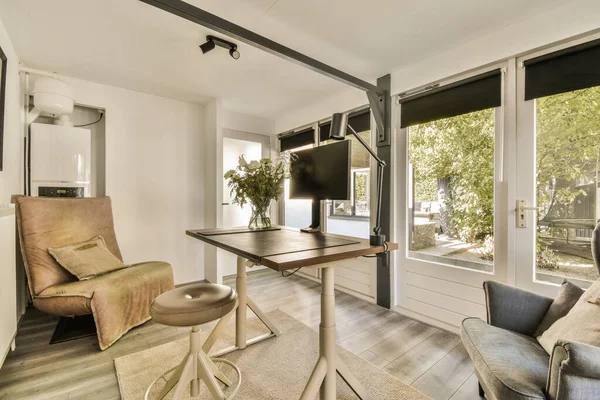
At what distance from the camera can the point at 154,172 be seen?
332 cm

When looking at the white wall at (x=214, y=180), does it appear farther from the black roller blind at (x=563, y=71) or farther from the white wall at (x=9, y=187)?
the black roller blind at (x=563, y=71)

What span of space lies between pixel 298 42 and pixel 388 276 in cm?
229

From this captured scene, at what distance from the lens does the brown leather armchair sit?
6.54 ft

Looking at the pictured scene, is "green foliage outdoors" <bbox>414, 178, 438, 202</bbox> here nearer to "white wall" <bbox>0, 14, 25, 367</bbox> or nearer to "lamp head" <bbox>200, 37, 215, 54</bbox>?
"lamp head" <bbox>200, 37, 215, 54</bbox>

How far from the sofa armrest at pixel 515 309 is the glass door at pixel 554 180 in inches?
19.2

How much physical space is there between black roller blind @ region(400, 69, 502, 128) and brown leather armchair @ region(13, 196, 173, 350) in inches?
110

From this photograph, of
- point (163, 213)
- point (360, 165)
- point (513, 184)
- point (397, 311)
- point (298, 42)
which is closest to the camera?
point (513, 184)

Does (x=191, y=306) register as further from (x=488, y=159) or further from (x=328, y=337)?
(x=488, y=159)

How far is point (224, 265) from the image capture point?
3850mm

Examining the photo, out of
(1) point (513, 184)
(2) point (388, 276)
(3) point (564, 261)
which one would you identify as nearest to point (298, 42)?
(1) point (513, 184)

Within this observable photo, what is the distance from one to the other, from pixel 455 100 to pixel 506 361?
1.93m

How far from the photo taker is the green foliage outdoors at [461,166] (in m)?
2.13

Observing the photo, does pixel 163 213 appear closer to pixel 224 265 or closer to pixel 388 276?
pixel 224 265

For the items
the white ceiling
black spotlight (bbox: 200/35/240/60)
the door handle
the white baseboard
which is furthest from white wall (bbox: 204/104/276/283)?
the door handle
